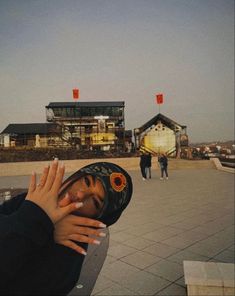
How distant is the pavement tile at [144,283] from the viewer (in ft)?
12.2

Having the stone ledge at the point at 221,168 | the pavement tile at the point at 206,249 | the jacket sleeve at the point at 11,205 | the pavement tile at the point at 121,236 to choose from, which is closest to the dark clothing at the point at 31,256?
the jacket sleeve at the point at 11,205

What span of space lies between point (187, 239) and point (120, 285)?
240cm

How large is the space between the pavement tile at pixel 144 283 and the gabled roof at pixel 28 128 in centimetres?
3436

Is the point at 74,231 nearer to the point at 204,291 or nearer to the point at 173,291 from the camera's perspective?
the point at 204,291

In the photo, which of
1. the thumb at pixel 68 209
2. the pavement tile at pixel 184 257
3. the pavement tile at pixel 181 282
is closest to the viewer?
the thumb at pixel 68 209

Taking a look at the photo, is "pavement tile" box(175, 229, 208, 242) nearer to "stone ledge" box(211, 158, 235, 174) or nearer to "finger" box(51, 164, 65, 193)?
"finger" box(51, 164, 65, 193)

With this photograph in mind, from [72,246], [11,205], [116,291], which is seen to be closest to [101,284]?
[116,291]

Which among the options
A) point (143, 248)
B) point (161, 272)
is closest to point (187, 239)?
point (143, 248)

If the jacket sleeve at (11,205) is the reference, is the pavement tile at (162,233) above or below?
below

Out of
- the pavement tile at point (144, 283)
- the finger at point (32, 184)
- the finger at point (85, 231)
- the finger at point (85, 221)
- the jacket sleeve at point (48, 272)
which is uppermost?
the finger at point (32, 184)

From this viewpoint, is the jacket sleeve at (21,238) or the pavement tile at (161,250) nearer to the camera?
the jacket sleeve at (21,238)

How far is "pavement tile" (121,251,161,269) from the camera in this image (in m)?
4.53

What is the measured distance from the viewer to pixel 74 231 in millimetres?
917

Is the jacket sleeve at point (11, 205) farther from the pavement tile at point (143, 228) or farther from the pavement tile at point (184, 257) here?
the pavement tile at point (143, 228)
